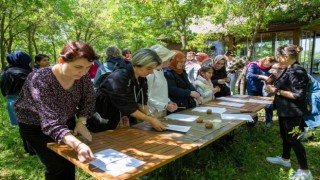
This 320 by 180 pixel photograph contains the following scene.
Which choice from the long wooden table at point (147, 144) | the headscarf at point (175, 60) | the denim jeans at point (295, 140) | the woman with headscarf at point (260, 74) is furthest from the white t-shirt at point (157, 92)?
the woman with headscarf at point (260, 74)

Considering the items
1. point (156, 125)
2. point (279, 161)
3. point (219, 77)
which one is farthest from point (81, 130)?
point (219, 77)

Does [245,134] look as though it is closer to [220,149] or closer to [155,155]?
[220,149]

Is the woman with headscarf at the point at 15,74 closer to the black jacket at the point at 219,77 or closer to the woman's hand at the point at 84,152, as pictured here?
the woman's hand at the point at 84,152

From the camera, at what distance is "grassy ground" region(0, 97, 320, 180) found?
3066 millimetres

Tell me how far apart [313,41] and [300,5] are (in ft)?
15.1

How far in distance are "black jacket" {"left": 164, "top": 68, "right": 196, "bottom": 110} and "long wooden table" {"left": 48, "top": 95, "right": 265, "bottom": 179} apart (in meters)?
0.95

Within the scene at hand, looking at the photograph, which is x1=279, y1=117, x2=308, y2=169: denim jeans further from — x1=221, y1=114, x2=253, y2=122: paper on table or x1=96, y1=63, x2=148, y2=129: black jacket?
x1=96, y1=63, x2=148, y2=129: black jacket

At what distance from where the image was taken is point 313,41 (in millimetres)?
12453

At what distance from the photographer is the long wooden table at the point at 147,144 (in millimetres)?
1561

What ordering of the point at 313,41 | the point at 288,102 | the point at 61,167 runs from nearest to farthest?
the point at 61,167, the point at 288,102, the point at 313,41

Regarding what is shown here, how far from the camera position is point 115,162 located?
5.28 feet

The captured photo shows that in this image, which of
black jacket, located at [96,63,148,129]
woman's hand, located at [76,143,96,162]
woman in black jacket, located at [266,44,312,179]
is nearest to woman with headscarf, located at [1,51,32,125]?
black jacket, located at [96,63,148,129]

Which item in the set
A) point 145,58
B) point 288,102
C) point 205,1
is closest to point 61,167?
point 145,58

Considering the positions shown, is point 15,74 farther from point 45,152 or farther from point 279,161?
point 279,161
